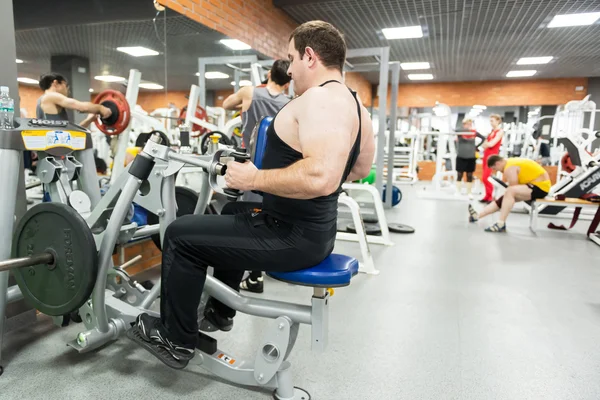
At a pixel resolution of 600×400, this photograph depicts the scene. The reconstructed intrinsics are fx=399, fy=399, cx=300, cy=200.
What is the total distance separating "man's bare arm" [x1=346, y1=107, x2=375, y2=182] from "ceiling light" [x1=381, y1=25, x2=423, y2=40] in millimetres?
6463

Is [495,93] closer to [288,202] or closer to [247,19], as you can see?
[247,19]

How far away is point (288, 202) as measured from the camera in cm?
134

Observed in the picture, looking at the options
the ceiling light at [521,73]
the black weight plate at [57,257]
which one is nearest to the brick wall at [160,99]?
the black weight plate at [57,257]

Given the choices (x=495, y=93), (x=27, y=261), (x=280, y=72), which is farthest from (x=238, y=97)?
(x=495, y=93)

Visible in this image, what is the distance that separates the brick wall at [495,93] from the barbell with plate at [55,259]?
13043mm

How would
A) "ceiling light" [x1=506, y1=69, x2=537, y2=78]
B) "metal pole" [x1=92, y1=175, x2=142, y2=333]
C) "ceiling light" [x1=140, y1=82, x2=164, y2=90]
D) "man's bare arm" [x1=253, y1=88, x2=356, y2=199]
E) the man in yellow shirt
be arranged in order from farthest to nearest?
"ceiling light" [x1=506, y1=69, x2=537, y2=78] → the man in yellow shirt → "ceiling light" [x1=140, y1=82, x2=164, y2=90] → "metal pole" [x1=92, y1=175, x2=142, y2=333] → "man's bare arm" [x1=253, y1=88, x2=356, y2=199]

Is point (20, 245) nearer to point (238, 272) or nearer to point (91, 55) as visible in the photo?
point (238, 272)

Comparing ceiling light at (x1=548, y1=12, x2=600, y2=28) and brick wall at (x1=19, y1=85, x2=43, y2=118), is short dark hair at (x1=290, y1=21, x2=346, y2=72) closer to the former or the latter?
brick wall at (x1=19, y1=85, x2=43, y2=118)

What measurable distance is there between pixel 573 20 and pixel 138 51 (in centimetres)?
703

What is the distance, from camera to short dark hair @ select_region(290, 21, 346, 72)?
1361 mm

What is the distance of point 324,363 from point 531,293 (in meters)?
1.80

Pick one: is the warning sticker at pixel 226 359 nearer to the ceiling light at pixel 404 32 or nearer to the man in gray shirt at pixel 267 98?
the man in gray shirt at pixel 267 98

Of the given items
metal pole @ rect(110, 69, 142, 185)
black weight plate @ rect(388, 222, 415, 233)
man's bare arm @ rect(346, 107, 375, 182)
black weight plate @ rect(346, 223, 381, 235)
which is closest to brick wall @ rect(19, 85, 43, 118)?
metal pole @ rect(110, 69, 142, 185)

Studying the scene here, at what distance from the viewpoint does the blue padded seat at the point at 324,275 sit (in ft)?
4.30
